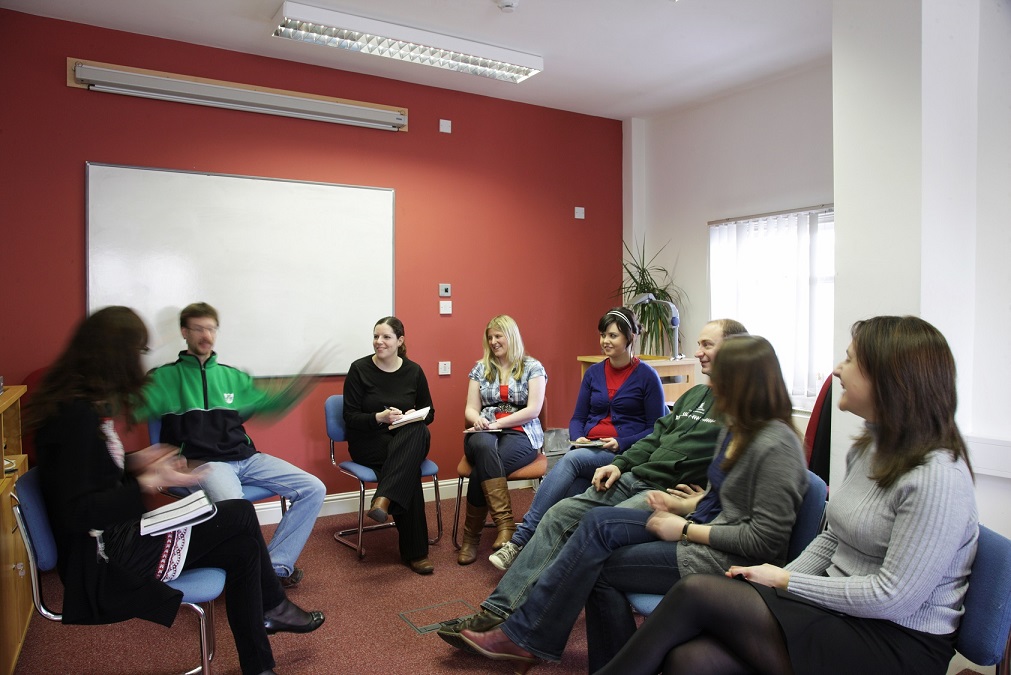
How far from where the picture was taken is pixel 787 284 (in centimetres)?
463

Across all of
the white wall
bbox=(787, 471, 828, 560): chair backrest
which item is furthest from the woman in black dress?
the white wall

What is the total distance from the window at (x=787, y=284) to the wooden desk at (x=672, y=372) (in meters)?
0.46

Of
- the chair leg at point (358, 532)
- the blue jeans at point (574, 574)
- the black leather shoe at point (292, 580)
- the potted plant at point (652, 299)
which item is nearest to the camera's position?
the blue jeans at point (574, 574)

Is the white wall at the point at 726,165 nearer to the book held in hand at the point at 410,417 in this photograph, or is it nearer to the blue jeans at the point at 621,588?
the book held in hand at the point at 410,417

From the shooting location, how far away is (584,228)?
5539 millimetres

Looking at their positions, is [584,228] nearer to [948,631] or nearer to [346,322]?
[346,322]

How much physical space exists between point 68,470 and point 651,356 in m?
3.86

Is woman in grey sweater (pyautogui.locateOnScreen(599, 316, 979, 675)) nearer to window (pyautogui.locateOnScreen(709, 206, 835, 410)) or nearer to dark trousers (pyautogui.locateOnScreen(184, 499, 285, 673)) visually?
dark trousers (pyautogui.locateOnScreen(184, 499, 285, 673))

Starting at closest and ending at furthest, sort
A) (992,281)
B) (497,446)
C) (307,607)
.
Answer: (992,281) → (307,607) → (497,446)

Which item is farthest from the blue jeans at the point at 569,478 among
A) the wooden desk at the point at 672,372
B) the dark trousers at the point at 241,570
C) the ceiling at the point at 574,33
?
the ceiling at the point at 574,33

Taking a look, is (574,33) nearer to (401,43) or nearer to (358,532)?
(401,43)

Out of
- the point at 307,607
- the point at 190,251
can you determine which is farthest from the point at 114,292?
the point at 307,607

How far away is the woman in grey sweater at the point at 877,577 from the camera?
1541mm

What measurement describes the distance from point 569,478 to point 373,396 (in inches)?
49.3
